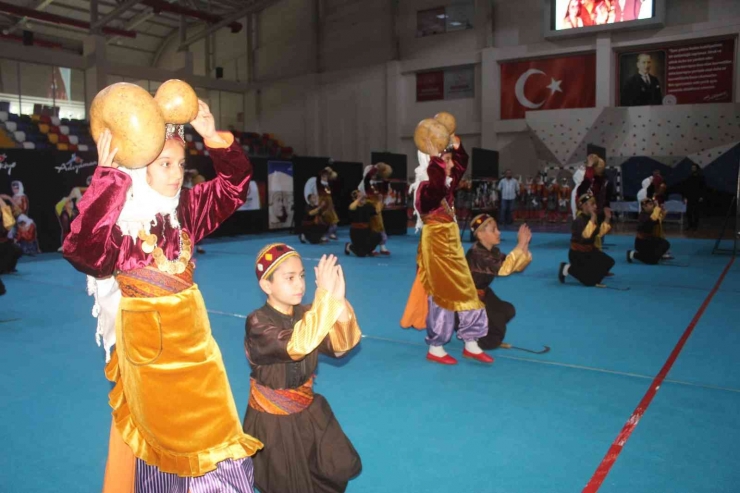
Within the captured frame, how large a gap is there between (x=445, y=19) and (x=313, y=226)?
1004 centimetres

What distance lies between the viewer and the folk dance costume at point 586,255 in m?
7.37

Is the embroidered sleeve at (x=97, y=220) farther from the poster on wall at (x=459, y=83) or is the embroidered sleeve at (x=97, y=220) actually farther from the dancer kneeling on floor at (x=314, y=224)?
the poster on wall at (x=459, y=83)

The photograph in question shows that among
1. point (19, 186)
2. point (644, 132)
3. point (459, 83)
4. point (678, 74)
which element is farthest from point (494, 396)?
point (459, 83)

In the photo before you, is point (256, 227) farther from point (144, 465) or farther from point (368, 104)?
point (144, 465)

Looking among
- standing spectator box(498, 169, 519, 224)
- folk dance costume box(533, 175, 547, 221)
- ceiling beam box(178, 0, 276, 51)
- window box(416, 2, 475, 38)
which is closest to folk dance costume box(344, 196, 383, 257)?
standing spectator box(498, 169, 519, 224)

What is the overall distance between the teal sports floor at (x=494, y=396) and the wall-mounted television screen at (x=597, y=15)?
37.1 ft

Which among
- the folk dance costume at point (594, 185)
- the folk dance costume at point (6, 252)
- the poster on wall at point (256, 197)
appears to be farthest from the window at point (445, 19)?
the folk dance costume at point (6, 252)

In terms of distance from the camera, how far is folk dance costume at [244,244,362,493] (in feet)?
7.40

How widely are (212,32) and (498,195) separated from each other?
41.5ft

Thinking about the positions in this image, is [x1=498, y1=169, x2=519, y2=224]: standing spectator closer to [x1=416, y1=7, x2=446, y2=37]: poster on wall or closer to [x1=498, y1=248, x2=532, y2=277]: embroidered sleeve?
[x1=416, y1=7, x2=446, y2=37]: poster on wall

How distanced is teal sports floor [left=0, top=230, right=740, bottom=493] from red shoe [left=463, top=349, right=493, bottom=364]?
0.06 m

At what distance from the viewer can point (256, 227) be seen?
1520cm

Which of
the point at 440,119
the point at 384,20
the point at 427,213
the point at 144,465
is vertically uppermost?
the point at 384,20

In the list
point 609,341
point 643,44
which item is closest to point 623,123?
point 643,44
